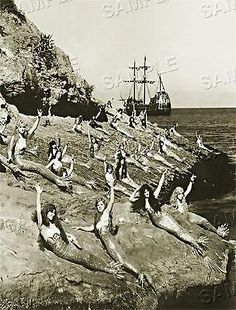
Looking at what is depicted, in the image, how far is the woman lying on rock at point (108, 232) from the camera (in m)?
2.01

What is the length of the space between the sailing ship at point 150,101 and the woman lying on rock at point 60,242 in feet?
1.79

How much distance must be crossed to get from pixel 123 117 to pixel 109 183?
297 millimetres

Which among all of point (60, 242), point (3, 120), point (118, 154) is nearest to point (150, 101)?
point (118, 154)

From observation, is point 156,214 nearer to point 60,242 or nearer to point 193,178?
point 193,178

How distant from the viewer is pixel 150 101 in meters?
2.27

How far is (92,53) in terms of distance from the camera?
7.32 ft

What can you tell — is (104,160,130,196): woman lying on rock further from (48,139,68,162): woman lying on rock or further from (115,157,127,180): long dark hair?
(48,139,68,162): woman lying on rock

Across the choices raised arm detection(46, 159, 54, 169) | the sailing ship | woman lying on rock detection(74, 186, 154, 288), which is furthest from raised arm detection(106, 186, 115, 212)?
the sailing ship

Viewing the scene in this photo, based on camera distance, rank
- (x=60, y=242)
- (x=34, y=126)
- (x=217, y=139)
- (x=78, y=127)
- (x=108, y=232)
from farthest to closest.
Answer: (x=217, y=139)
(x=78, y=127)
(x=34, y=126)
(x=108, y=232)
(x=60, y=242)

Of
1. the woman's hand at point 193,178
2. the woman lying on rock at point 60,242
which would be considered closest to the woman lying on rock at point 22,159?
the woman lying on rock at point 60,242

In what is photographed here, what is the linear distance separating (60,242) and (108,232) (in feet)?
0.63

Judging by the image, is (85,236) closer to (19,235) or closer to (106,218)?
(106,218)

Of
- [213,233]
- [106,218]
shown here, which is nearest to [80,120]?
[106,218]

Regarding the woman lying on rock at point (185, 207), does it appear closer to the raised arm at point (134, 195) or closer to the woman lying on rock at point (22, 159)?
the raised arm at point (134, 195)
